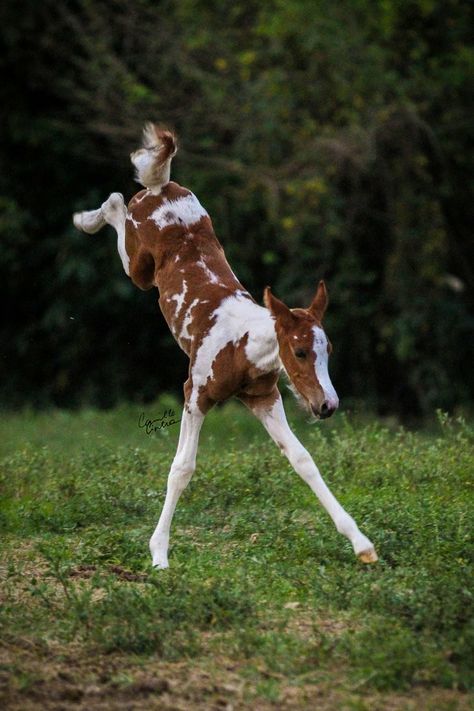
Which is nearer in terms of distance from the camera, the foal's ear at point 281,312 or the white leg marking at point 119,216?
the foal's ear at point 281,312

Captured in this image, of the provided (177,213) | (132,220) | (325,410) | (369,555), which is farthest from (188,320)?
(369,555)

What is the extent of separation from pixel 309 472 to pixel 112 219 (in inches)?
91.6

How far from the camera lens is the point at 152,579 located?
5.95 metres

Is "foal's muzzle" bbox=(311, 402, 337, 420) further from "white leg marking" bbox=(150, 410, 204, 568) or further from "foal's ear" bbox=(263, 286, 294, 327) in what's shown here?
"white leg marking" bbox=(150, 410, 204, 568)

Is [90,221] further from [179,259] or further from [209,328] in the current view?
[209,328]

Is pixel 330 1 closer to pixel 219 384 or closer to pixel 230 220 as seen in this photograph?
pixel 230 220

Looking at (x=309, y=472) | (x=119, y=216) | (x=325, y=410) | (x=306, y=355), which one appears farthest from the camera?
(x=119, y=216)

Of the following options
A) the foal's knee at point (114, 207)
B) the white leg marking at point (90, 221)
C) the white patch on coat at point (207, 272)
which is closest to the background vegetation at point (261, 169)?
the white leg marking at point (90, 221)

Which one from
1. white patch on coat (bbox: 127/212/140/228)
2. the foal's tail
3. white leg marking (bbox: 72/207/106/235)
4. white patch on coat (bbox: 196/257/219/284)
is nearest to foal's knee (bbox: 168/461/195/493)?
white patch on coat (bbox: 196/257/219/284)

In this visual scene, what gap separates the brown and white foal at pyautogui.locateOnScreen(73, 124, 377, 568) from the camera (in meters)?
6.09

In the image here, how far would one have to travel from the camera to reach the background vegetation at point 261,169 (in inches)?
613

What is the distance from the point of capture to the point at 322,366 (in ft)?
19.7

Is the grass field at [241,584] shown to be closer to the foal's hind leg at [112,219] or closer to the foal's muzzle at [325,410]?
the foal's muzzle at [325,410]

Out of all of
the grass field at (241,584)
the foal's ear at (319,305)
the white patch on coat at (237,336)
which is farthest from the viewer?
the white patch on coat at (237,336)
